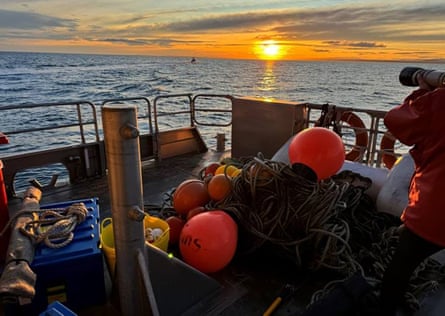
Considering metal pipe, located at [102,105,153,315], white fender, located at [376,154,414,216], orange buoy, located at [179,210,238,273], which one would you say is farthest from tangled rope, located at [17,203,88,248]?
white fender, located at [376,154,414,216]

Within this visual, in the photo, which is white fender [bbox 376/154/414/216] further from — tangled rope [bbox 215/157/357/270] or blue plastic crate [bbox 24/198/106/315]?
blue plastic crate [bbox 24/198/106/315]

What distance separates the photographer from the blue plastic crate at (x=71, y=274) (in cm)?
202

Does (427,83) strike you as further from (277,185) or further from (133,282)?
(133,282)

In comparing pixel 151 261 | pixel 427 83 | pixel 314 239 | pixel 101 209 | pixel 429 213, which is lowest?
pixel 101 209

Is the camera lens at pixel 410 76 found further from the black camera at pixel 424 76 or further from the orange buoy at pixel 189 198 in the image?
the orange buoy at pixel 189 198

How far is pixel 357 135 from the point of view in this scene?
5477 millimetres

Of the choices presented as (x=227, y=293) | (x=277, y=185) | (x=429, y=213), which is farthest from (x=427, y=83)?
(x=227, y=293)

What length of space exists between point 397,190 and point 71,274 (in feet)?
9.73

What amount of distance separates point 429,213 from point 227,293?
58.0 inches

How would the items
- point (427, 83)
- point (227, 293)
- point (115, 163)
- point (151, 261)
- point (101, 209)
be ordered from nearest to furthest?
1. point (115, 163)
2. point (427, 83)
3. point (151, 261)
4. point (227, 293)
5. point (101, 209)

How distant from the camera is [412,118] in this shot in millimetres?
1712

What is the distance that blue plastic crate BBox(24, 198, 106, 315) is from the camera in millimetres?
2016

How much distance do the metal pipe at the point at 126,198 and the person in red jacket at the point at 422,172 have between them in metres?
1.38

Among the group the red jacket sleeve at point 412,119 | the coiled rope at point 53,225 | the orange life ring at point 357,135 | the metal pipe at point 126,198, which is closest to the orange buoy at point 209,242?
the metal pipe at point 126,198
